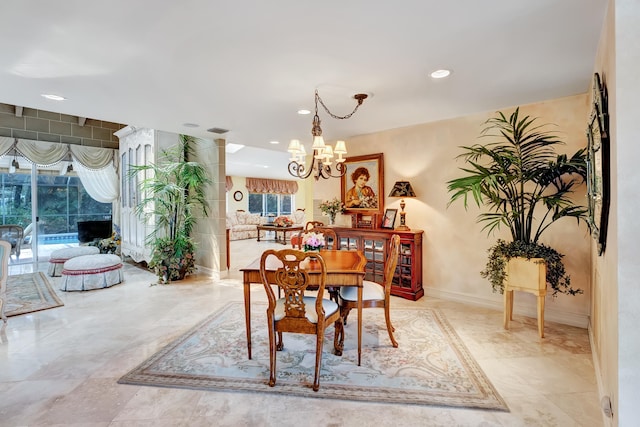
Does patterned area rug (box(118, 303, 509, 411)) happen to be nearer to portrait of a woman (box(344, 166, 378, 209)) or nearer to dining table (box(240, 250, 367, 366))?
dining table (box(240, 250, 367, 366))

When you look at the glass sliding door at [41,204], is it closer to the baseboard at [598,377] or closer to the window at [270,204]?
the window at [270,204]

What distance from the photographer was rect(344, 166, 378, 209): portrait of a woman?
15.3ft

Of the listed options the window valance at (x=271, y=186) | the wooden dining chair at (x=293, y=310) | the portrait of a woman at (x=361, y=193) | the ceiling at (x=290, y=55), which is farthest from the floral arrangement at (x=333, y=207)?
the window valance at (x=271, y=186)

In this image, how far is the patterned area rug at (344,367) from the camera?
208cm

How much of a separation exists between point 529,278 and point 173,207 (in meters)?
4.78

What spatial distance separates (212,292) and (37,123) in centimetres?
470

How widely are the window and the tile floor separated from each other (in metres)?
8.83

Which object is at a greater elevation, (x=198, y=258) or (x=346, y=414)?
(x=198, y=258)

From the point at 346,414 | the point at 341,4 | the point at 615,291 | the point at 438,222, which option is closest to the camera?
the point at 615,291

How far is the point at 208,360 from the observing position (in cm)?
250

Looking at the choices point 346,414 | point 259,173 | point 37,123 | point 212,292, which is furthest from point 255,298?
point 259,173

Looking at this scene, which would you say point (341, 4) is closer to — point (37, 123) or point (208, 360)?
point (208, 360)

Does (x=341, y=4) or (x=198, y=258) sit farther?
(x=198, y=258)

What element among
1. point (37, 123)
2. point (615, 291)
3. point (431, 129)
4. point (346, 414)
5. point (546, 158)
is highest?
point (37, 123)
